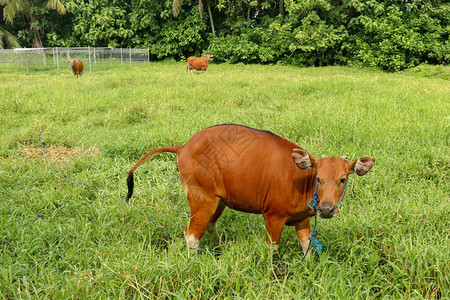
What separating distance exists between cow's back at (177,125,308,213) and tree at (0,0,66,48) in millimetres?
22492

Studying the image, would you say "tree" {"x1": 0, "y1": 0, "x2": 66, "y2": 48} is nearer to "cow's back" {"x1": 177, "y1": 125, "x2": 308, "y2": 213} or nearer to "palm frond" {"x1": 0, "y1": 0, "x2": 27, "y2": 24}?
"palm frond" {"x1": 0, "y1": 0, "x2": 27, "y2": 24}

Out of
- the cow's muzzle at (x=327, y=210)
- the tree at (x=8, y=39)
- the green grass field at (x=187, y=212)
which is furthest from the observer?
the tree at (x=8, y=39)

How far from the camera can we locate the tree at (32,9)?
2083cm

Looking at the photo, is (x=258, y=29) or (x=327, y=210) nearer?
(x=327, y=210)

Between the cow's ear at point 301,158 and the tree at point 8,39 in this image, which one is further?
the tree at point 8,39

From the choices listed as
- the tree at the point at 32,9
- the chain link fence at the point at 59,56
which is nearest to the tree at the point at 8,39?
the tree at the point at 32,9

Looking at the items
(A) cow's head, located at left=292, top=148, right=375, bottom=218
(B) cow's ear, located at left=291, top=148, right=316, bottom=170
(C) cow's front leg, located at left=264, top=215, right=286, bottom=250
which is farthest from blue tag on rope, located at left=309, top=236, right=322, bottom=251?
(B) cow's ear, located at left=291, top=148, right=316, bottom=170

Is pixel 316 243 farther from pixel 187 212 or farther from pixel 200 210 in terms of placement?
pixel 187 212

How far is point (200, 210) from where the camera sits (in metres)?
2.61

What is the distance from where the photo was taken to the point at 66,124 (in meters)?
6.51

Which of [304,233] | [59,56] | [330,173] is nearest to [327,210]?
[330,173]

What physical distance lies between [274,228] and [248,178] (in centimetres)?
40

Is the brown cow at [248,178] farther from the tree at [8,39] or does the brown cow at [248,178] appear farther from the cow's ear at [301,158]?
the tree at [8,39]

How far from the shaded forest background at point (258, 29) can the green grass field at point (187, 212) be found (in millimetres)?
10410
